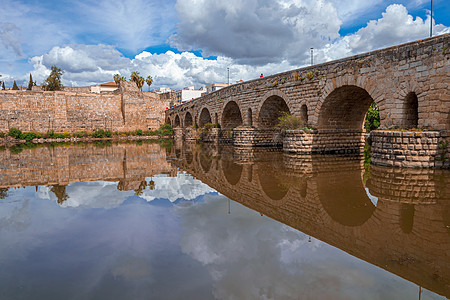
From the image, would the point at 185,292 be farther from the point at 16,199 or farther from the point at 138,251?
the point at 16,199

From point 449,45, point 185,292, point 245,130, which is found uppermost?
point 449,45

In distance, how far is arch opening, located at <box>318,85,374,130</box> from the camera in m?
13.3

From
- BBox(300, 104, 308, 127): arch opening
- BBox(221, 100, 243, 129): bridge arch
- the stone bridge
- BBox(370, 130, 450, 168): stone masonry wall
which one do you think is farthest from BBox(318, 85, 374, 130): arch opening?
BBox(221, 100, 243, 129): bridge arch

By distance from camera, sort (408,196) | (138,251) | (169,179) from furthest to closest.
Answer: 1. (169,179)
2. (408,196)
3. (138,251)

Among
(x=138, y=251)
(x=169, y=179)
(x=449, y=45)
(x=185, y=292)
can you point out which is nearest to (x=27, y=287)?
(x=138, y=251)

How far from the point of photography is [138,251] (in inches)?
156

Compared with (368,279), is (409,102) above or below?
above

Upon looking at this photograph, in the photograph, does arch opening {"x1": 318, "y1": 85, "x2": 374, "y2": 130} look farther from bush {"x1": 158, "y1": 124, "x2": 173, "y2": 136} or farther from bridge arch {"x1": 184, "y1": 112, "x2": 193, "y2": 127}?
bush {"x1": 158, "y1": 124, "x2": 173, "y2": 136}

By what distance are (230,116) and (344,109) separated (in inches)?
460

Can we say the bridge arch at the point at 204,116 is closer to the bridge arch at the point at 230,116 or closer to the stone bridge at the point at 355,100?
the bridge arch at the point at 230,116

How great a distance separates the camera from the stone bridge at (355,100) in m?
9.00

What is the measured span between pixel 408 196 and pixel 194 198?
14.5ft

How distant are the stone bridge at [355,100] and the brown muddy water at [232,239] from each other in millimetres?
2124

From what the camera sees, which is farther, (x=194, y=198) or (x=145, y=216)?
(x=194, y=198)
